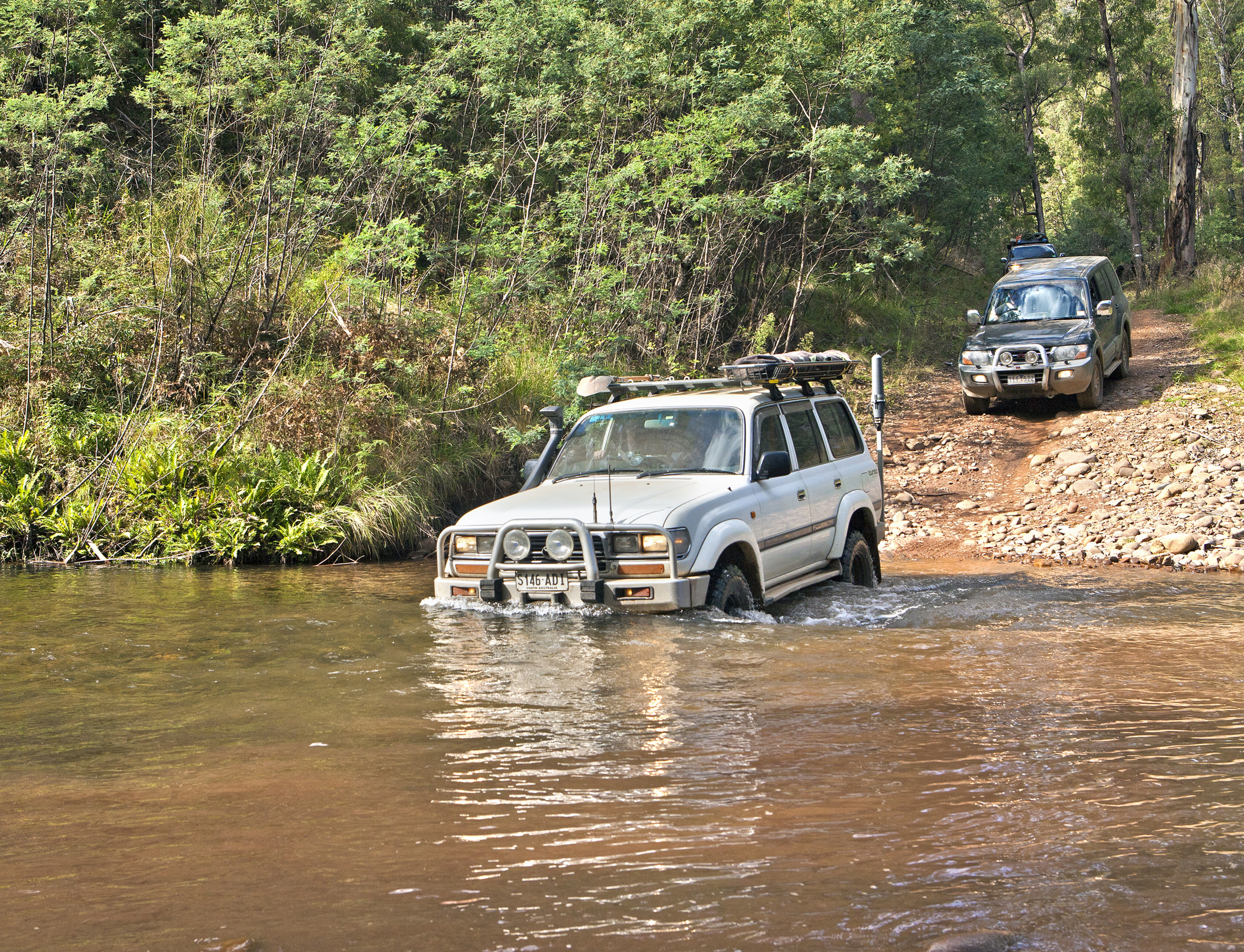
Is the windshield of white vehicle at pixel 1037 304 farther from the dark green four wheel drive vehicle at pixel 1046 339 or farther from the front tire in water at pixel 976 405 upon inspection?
the front tire in water at pixel 976 405

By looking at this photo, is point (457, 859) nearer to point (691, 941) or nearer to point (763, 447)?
point (691, 941)

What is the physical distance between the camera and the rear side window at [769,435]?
8414mm

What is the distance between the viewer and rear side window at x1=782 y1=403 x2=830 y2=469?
8.98 metres

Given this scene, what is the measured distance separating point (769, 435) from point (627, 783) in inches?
174

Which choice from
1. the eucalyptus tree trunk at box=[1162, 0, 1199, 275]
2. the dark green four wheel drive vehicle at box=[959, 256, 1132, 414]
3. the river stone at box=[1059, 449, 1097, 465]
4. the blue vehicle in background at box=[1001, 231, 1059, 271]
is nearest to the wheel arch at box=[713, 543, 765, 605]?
the river stone at box=[1059, 449, 1097, 465]

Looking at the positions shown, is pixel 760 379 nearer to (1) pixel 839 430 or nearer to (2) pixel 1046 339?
(1) pixel 839 430

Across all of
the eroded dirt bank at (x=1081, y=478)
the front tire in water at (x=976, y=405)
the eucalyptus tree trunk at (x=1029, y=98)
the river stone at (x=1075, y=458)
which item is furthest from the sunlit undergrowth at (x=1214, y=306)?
the eucalyptus tree trunk at (x=1029, y=98)

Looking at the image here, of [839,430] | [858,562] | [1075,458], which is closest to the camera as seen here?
[858,562]

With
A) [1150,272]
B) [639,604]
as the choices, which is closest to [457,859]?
[639,604]

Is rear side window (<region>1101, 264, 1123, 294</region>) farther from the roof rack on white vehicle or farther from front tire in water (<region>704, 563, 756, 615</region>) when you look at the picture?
front tire in water (<region>704, 563, 756, 615</region>)

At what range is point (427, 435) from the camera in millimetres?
14047

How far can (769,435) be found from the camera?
8648mm

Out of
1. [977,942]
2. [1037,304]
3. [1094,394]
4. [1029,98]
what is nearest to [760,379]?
[977,942]

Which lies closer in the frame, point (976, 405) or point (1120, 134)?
point (976, 405)
